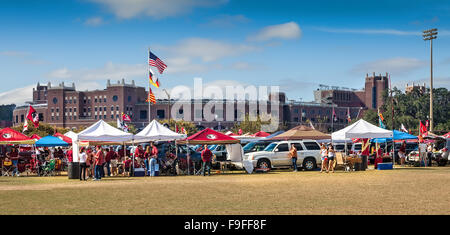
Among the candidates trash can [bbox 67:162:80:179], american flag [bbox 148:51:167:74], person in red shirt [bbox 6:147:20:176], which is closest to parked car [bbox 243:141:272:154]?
american flag [bbox 148:51:167:74]

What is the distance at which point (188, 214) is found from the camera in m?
14.5

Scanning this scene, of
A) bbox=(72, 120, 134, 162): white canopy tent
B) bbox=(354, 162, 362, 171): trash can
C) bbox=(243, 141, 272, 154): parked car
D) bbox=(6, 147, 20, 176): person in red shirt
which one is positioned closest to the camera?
bbox=(72, 120, 134, 162): white canopy tent

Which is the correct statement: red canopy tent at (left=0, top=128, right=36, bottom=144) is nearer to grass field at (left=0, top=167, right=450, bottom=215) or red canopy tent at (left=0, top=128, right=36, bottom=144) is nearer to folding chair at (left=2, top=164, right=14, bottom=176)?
folding chair at (left=2, top=164, right=14, bottom=176)

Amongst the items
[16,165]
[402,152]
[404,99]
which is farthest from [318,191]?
[404,99]

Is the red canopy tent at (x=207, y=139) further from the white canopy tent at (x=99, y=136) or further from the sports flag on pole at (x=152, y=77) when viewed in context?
the sports flag on pole at (x=152, y=77)

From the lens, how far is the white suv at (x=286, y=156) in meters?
36.1

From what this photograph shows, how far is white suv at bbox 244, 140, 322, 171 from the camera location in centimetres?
3608

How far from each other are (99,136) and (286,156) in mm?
10985

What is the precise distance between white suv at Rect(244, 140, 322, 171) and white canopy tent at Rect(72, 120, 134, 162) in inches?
302

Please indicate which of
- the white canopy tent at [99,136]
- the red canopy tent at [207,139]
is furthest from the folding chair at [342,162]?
the white canopy tent at [99,136]
